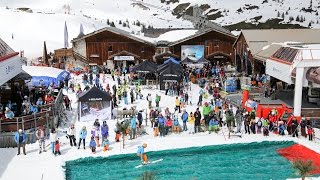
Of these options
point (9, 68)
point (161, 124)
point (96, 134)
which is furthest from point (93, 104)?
point (9, 68)

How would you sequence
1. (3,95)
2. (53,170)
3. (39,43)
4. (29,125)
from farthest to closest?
(39,43)
(3,95)
(29,125)
(53,170)

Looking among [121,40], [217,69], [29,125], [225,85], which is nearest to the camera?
[29,125]

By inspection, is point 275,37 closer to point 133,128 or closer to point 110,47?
point 110,47

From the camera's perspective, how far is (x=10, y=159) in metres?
19.0

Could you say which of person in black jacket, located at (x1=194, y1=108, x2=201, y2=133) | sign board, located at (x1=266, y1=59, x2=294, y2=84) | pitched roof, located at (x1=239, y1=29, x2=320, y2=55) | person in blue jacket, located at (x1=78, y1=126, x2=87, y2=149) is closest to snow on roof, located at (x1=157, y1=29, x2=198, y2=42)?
pitched roof, located at (x1=239, y1=29, x2=320, y2=55)

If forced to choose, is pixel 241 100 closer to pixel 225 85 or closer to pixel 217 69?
pixel 225 85

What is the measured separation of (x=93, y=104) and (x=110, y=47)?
2228cm

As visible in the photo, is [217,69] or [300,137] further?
[217,69]

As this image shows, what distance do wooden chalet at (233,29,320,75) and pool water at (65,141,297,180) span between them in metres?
17.8

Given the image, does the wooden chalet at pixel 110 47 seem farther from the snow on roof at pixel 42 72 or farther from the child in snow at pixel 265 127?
the child in snow at pixel 265 127

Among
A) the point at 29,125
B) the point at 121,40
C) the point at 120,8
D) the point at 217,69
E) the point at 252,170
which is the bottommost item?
the point at 252,170

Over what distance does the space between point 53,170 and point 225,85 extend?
17.2 meters

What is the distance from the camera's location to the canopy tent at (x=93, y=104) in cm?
2403

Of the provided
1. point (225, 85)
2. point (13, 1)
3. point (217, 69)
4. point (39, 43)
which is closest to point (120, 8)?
point (13, 1)
